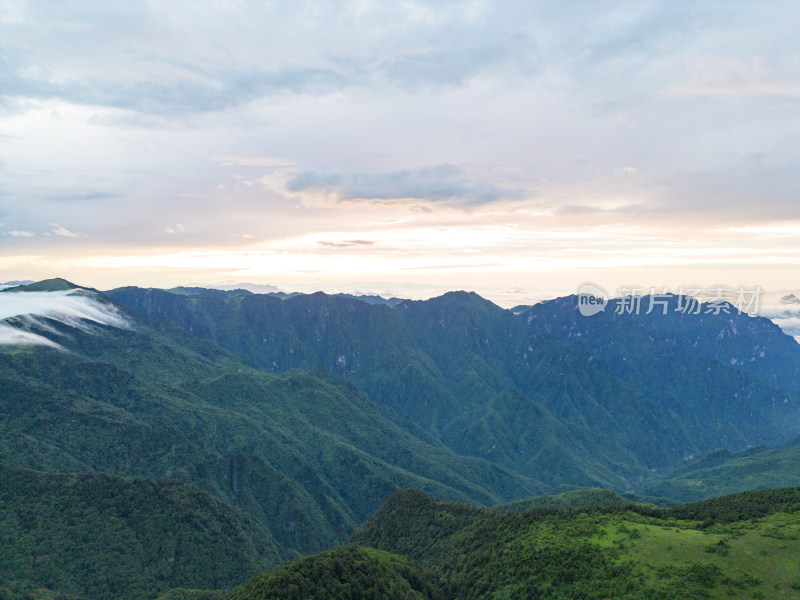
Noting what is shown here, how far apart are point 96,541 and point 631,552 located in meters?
187

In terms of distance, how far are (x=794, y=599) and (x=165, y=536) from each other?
204780 millimetres

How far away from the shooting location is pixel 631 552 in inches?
3789

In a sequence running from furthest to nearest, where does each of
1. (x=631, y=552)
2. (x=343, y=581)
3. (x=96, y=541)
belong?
1. (x=96, y=541)
2. (x=631, y=552)
3. (x=343, y=581)

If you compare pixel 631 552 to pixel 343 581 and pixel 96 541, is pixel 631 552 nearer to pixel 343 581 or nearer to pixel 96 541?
pixel 343 581

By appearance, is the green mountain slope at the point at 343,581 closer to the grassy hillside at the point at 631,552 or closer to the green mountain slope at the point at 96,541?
the grassy hillside at the point at 631,552

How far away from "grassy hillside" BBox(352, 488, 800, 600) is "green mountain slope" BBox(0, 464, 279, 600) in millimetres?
105721

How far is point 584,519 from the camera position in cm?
11994

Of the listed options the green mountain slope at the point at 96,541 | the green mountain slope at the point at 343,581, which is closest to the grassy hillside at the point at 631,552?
the green mountain slope at the point at 343,581

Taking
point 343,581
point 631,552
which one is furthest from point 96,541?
point 631,552

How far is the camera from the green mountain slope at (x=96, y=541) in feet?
531

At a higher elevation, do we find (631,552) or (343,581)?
(631,552)

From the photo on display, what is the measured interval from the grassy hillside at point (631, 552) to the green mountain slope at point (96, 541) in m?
106

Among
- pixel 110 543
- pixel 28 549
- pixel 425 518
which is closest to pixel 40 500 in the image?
pixel 28 549

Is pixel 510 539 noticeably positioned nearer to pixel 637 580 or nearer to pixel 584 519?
pixel 584 519
